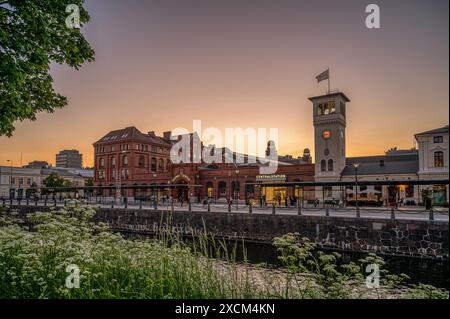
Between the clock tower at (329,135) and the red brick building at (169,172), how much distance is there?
1791mm

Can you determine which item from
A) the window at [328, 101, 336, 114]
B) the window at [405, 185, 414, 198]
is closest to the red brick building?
the window at [328, 101, 336, 114]

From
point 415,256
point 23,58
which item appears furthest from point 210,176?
point 23,58

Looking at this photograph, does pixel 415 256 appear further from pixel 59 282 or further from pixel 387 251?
pixel 59 282

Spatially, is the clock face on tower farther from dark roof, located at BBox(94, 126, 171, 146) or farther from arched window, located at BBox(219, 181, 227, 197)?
dark roof, located at BBox(94, 126, 171, 146)

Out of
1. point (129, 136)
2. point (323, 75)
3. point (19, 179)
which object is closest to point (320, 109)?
point (323, 75)

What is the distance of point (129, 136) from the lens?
68.7 metres

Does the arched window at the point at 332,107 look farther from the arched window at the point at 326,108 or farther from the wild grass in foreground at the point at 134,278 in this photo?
the wild grass in foreground at the point at 134,278

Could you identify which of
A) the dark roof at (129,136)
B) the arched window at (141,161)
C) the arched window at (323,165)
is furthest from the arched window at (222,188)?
the dark roof at (129,136)

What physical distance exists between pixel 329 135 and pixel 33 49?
4093 cm

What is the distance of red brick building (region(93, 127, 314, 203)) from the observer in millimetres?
45069

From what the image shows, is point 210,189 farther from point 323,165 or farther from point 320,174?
point 323,165
